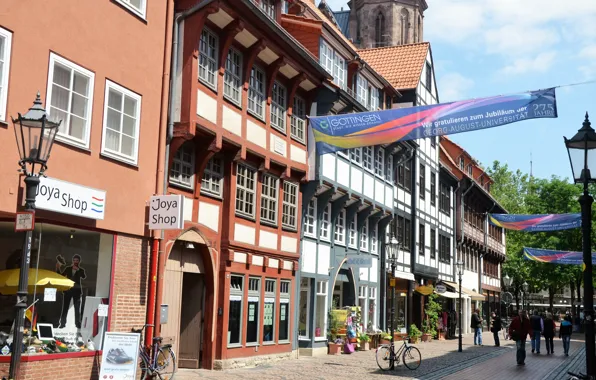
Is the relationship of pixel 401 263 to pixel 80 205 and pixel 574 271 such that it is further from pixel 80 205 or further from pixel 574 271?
pixel 574 271

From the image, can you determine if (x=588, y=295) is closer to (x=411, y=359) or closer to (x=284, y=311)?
(x=411, y=359)

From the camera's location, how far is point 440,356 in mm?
26750

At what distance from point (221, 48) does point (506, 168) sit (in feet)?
219

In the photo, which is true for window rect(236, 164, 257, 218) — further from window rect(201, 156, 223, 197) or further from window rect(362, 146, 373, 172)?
window rect(362, 146, 373, 172)

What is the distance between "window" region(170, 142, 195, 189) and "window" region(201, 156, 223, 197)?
22.0 inches

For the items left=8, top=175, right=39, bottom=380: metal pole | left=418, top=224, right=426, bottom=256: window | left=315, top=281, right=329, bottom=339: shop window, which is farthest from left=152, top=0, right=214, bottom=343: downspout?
left=418, top=224, right=426, bottom=256: window

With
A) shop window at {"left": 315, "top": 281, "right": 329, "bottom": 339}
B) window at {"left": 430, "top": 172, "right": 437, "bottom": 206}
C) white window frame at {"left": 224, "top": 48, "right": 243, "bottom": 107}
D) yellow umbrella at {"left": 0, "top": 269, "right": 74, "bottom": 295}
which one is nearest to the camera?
yellow umbrella at {"left": 0, "top": 269, "right": 74, "bottom": 295}

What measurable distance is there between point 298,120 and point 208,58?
5974mm

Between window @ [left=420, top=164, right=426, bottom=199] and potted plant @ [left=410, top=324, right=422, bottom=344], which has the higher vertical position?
window @ [left=420, top=164, right=426, bottom=199]

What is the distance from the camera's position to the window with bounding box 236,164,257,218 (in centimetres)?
2033

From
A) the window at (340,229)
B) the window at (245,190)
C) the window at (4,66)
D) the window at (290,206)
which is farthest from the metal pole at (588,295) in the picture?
the window at (340,229)

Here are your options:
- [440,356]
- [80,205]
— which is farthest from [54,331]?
[440,356]

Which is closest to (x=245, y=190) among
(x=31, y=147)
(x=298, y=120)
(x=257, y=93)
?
(x=257, y=93)

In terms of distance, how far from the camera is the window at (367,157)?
2950 cm
